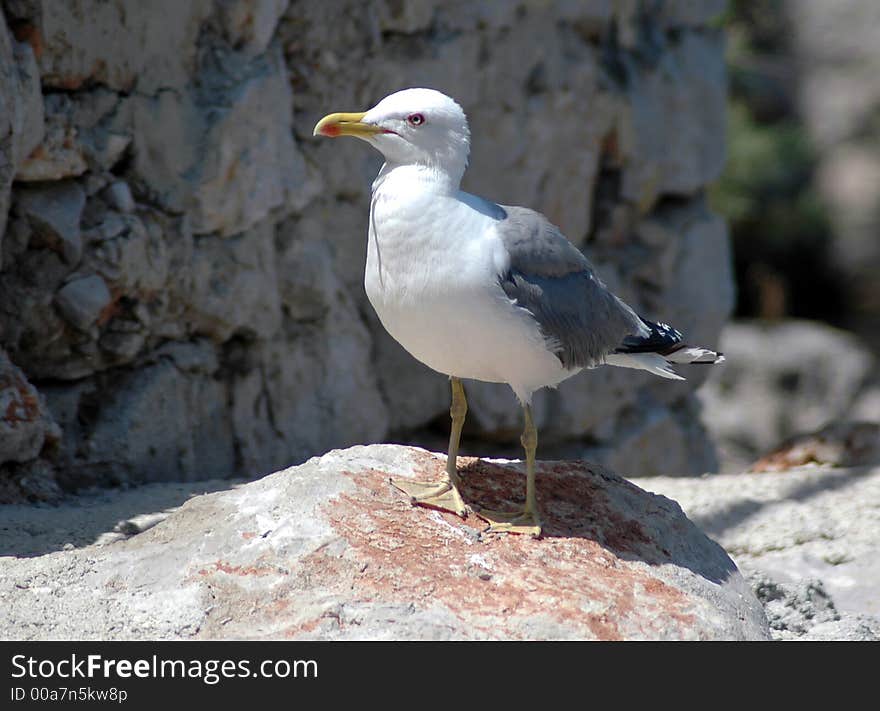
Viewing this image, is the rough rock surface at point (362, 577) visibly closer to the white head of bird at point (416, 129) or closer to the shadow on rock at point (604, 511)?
the shadow on rock at point (604, 511)

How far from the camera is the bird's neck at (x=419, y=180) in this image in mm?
2674

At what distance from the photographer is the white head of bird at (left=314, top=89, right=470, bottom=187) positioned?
2.71 metres

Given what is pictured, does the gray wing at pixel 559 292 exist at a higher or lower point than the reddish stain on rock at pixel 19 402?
higher

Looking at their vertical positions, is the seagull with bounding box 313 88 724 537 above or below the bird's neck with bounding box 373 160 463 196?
below

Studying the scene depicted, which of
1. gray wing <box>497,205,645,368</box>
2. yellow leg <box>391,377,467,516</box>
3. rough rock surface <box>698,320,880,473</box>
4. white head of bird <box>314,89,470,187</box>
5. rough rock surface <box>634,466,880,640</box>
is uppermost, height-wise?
white head of bird <box>314,89,470,187</box>

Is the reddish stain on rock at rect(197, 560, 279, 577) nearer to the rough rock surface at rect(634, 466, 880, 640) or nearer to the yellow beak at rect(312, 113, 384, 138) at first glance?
the yellow beak at rect(312, 113, 384, 138)

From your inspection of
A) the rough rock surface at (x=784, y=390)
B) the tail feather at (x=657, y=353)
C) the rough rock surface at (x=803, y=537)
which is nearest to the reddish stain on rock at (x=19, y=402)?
the tail feather at (x=657, y=353)

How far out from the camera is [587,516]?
2916mm

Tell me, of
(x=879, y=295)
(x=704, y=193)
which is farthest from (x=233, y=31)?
(x=879, y=295)

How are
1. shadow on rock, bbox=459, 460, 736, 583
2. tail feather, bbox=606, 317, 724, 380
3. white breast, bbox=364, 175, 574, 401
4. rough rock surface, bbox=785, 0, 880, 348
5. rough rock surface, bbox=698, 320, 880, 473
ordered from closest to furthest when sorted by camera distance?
white breast, bbox=364, 175, 574, 401 < shadow on rock, bbox=459, 460, 736, 583 < tail feather, bbox=606, 317, 724, 380 < rough rock surface, bbox=698, 320, 880, 473 < rough rock surface, bbox=785, 0, 880, 348

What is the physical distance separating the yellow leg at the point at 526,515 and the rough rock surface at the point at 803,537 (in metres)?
0.73

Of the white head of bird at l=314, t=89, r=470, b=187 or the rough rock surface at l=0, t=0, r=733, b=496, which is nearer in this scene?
the white head of bird at l=314, t=89, r=470, b=187

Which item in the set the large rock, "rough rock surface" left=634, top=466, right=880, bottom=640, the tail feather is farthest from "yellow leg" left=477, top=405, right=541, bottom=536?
the large rock

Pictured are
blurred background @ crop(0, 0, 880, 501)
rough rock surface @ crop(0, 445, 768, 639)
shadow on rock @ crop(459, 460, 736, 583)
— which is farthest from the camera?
blurred background @ crop(0, 0, 880, 501)
